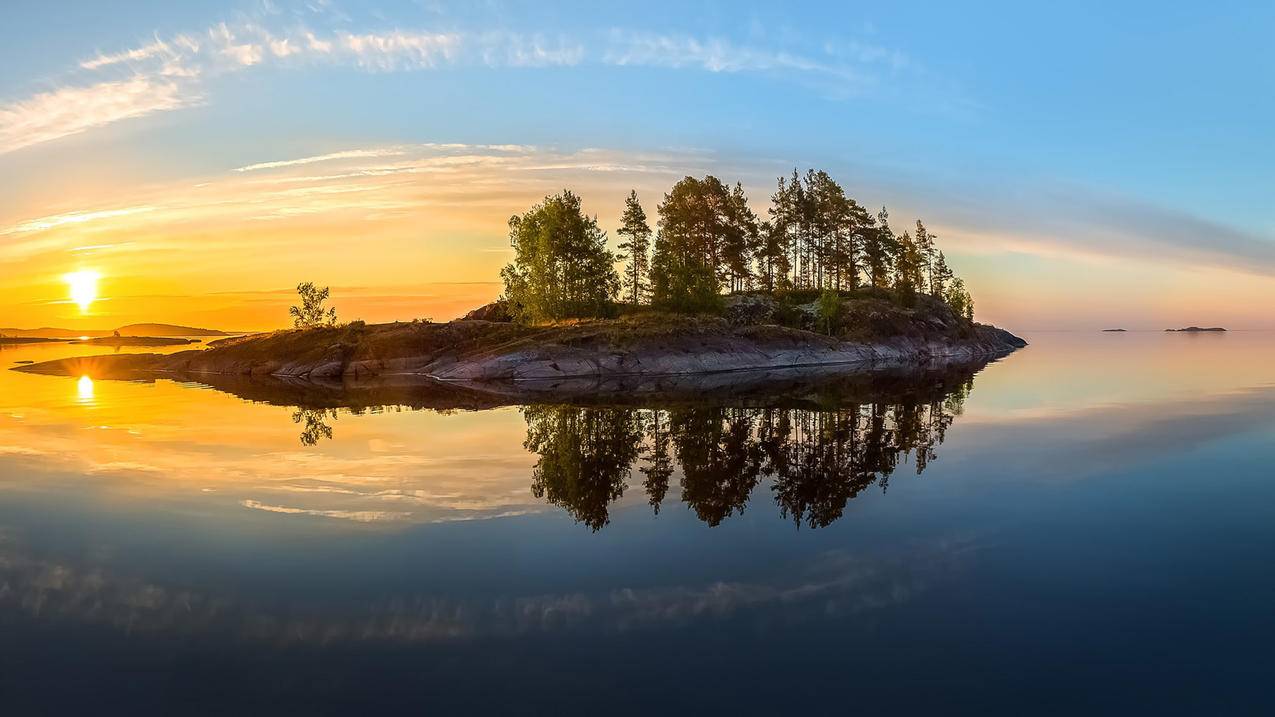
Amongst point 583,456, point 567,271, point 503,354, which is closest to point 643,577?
point 583,456

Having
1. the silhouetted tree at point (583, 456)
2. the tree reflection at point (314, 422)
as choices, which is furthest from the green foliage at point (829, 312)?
the tree reflection at point (314, 422)

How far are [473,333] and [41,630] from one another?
76.2 meters

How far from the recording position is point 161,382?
7450cm

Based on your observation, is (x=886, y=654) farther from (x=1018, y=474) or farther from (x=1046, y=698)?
(x=1018, y=474)

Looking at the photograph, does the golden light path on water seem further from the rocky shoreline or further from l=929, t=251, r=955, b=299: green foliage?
l=929, t=251, r=955, b=299: green foliage

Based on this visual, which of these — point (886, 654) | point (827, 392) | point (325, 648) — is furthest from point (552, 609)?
point (827, 392)

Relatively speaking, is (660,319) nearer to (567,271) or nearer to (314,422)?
(567,271)

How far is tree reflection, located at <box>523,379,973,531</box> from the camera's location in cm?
1973

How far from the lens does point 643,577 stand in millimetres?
13352

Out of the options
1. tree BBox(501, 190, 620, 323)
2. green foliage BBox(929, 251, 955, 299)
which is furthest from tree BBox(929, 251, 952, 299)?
tree BBox(501, 190, 620, 323)

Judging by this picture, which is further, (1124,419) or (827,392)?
(827,392)

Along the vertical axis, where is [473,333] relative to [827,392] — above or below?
above

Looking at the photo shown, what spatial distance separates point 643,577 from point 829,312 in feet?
325

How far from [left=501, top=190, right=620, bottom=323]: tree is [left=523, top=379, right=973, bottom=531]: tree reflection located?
55224 mm
